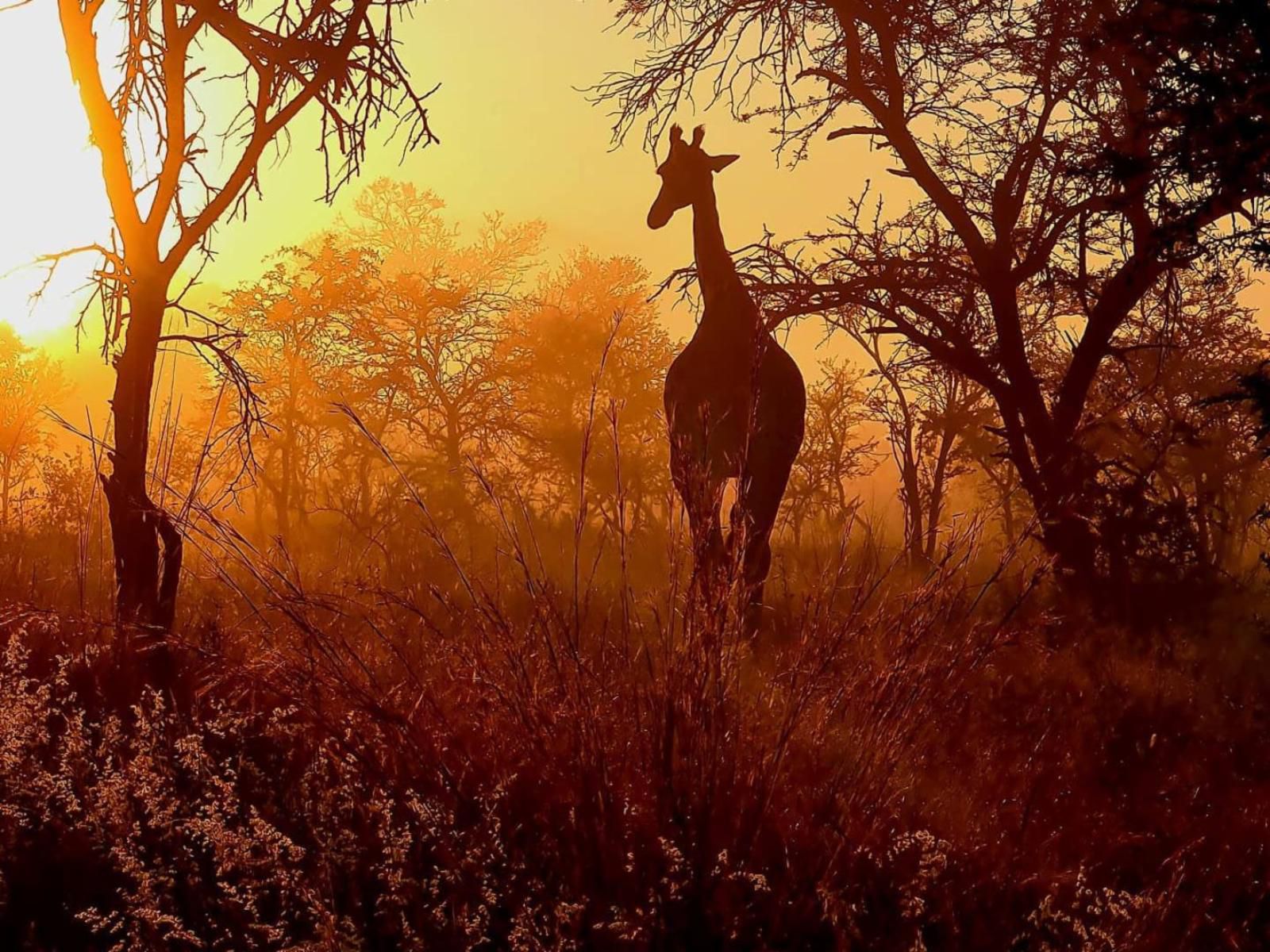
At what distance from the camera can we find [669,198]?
308 inches

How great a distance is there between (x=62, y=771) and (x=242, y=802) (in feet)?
1.91

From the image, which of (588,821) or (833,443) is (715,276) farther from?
(833,443)

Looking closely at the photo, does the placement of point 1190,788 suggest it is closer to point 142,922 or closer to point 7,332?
point 142,922

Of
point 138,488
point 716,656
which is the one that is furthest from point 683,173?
point 716,656

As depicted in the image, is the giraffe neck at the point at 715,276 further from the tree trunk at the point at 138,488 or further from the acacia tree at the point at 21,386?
the acacia tree at the point at 21,386

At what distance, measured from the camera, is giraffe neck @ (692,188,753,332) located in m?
7.51

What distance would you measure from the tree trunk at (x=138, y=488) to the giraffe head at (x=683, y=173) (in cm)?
367

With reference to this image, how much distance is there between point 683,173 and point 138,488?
4.37 m

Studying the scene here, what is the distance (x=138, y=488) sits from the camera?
5.11 metres

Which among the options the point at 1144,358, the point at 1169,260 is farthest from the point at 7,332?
the point at 1169,260

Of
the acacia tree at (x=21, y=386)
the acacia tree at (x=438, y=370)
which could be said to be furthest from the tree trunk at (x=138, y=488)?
the acacia tree at (x=21, y=386)

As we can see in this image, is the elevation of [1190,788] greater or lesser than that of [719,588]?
lesser

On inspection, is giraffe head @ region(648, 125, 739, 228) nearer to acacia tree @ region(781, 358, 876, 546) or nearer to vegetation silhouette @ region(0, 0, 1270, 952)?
vegetation silhouette @ region(0, 0, 1270, 952)

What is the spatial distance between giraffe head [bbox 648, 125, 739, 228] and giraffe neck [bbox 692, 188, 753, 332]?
9 cm
